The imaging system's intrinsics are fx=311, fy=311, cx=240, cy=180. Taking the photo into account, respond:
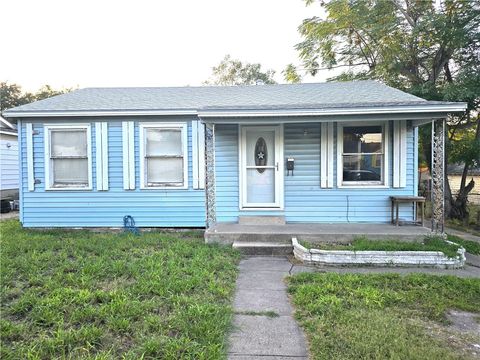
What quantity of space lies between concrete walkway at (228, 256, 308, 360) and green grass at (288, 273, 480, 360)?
13 cm

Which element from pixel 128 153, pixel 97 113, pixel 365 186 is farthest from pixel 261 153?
pixel 97 113

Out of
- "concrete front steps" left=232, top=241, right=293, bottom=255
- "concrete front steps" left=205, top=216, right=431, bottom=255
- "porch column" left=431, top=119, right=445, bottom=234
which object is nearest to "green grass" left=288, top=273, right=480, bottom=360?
"concrete front steps" left=232, top=241, right=293, bottom=255

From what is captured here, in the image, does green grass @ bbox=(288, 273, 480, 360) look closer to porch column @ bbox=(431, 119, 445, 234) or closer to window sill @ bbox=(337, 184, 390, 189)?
porch column @ bbox=(431, 119, 445, 234)

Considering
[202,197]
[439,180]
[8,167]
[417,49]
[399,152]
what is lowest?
[202,197]

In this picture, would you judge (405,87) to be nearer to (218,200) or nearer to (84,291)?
(218,200)

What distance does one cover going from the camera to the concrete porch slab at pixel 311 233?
19.1 feet

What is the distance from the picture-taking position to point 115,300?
3.33m

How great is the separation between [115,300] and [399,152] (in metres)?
6.05

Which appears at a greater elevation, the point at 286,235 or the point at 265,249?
the point at 286,235

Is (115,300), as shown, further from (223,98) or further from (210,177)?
(223,98)

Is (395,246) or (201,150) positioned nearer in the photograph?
(395,246)

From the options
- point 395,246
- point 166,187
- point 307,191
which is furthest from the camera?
point 166,187

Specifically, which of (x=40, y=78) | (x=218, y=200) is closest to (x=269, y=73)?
(x=40, y=78)

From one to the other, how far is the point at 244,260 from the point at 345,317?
8.06 feet
